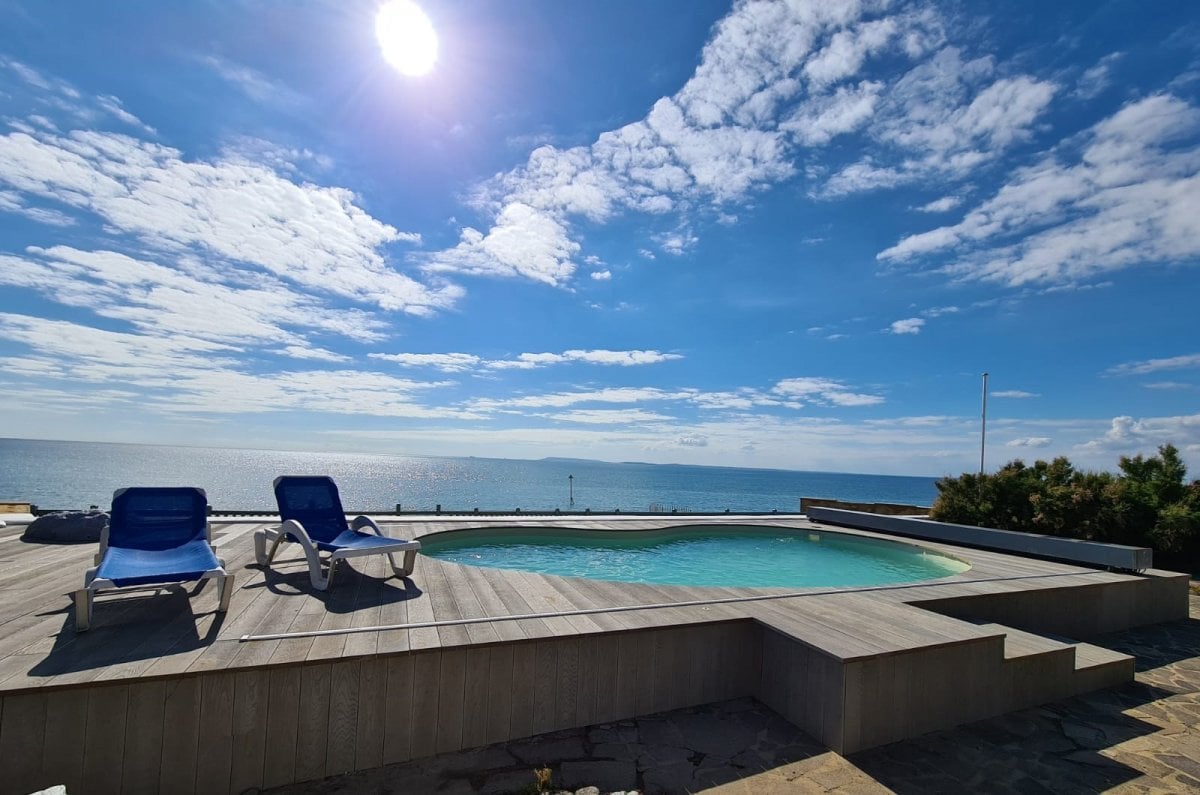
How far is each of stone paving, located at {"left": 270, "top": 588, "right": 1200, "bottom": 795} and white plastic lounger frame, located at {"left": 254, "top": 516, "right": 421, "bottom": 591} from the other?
1.82m

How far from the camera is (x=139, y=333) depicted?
54.2ft

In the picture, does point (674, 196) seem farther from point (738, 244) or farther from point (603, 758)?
point (603, 758)

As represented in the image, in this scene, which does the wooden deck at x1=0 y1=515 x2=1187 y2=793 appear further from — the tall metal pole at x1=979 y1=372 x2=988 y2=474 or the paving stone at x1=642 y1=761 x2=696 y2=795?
the tall metal pole at x1=979 y1=372 x2=988 y2=474

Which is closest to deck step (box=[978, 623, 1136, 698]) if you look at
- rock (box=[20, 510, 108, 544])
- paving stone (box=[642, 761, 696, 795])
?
paving stone (box=[642, 761, 696, 795])

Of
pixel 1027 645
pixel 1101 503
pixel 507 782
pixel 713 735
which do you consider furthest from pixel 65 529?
pixel 1101 503

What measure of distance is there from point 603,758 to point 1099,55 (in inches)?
407

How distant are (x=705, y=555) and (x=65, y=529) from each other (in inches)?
Answer: 342

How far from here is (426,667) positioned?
313 centimetres

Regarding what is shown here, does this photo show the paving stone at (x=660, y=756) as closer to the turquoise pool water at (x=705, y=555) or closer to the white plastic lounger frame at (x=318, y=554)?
the white plastic lounger frame at (x=318, y=554)

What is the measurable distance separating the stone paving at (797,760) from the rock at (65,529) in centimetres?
524

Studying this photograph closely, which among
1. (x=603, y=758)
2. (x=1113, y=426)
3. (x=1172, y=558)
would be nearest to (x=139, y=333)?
(x=603, y=758)

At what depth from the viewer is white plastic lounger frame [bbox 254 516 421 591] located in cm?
438

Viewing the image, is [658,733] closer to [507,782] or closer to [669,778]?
[669,778]

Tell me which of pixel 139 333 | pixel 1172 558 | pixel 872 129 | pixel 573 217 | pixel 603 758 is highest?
pixel 872 129
